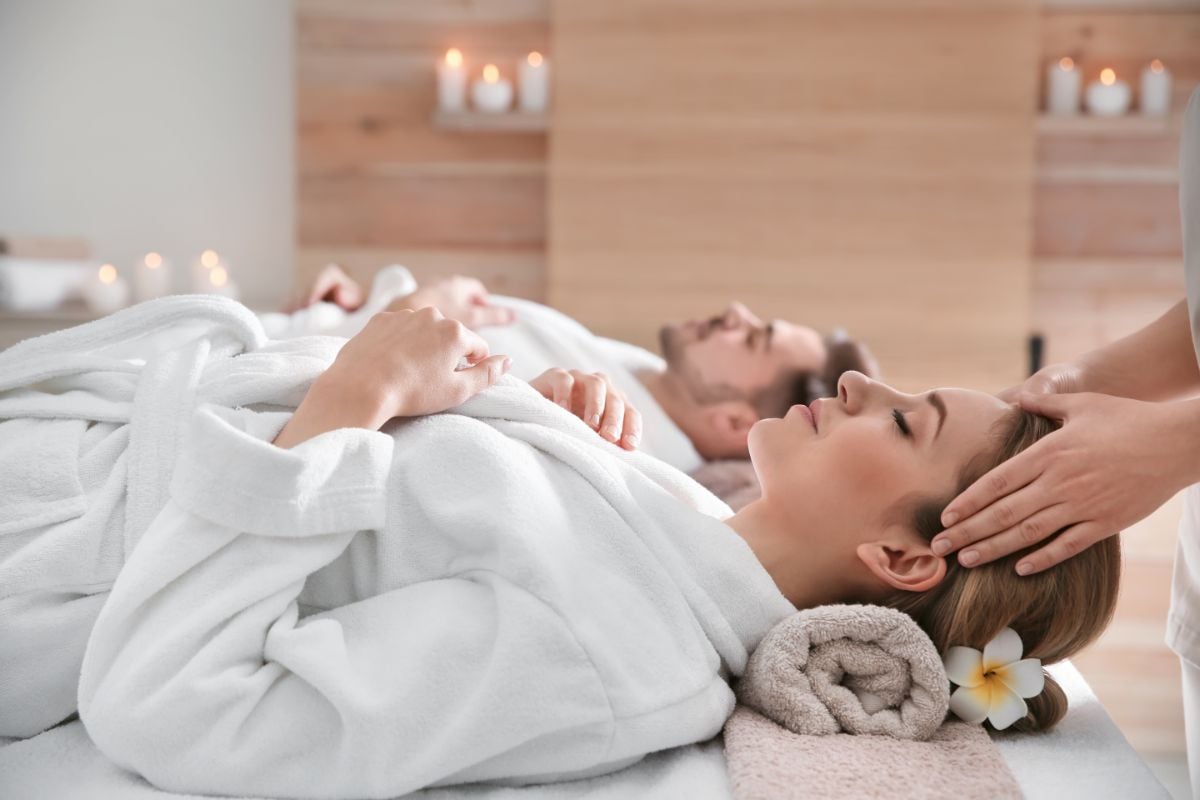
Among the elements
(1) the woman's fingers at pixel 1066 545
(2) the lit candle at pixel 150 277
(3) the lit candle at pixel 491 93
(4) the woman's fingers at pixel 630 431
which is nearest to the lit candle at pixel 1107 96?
(3) the lit candle at pixel 491 93

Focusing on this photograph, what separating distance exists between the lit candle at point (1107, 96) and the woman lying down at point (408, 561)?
6.83ft

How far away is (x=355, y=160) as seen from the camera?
3186 mm

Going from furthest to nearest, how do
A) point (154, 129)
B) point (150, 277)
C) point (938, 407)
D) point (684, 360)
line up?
point (154, 129), point (150, 277), point (684, 360), point (938, 407)

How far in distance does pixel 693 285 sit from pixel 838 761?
2.15m

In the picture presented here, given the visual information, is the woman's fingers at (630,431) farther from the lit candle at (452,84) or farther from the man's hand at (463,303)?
the lit candle at (452,84)

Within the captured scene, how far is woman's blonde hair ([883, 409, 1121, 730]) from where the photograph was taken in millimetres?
1077

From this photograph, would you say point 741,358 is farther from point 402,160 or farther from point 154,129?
point 154,129

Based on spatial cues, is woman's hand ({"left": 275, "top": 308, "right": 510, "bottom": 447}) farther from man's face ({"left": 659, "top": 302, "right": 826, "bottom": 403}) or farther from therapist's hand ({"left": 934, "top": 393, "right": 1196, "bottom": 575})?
man's face ({"left": 659, "top": 302, "right": 826, "bottom": 403})

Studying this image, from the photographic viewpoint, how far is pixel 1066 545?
1039mm

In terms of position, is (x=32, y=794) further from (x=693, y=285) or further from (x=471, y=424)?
(x=693, y=285)

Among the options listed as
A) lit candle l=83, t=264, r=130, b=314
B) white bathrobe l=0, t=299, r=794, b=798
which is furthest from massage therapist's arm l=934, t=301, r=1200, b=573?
lit candle l=83, t=264, r=130, b=314

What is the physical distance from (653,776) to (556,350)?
1266mm

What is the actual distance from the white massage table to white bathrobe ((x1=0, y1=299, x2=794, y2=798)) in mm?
20

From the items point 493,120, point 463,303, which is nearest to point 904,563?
point 463,303
